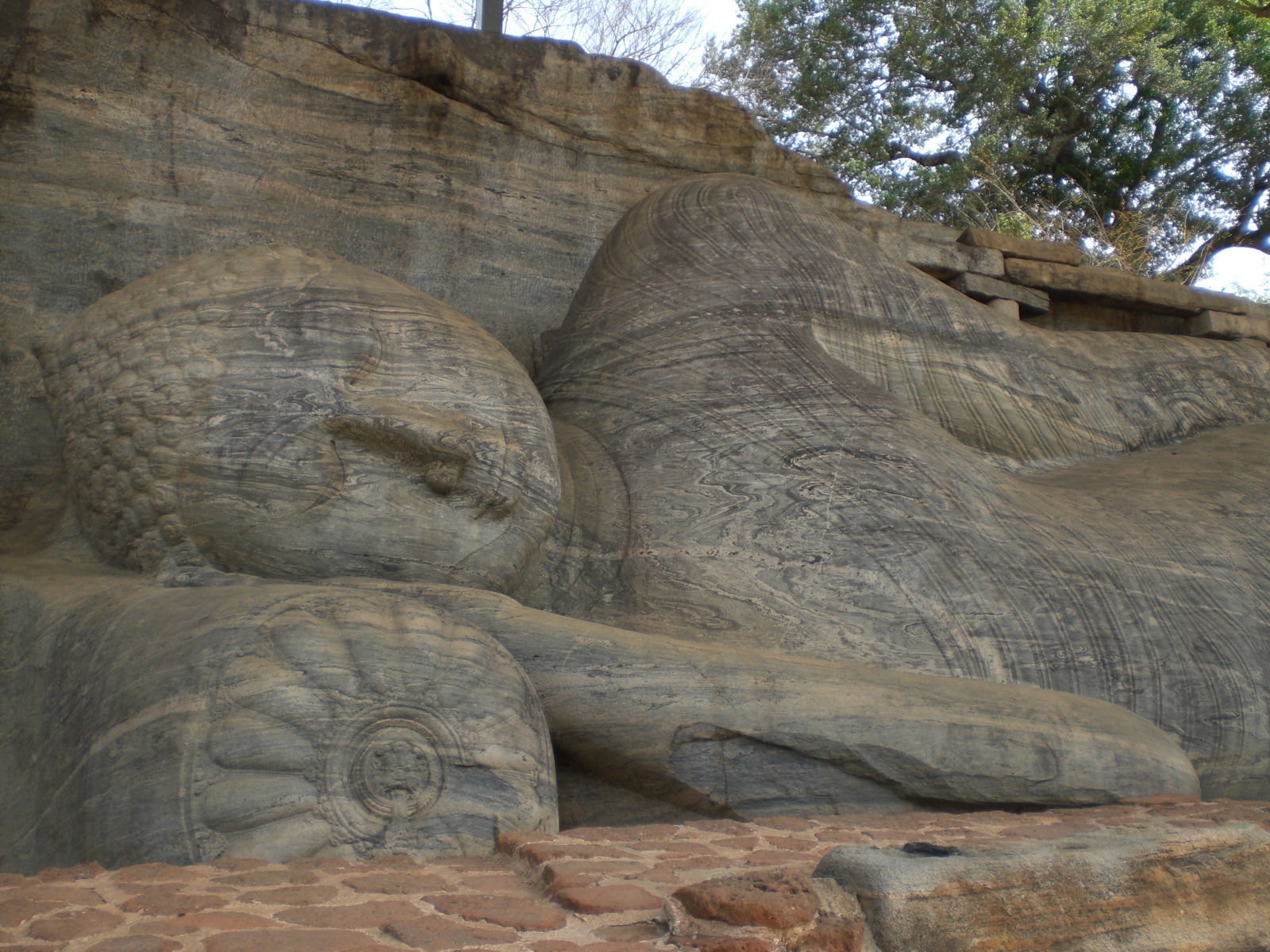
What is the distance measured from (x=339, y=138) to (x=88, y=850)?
95.9 inches

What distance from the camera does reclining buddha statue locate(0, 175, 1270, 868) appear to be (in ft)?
6.16

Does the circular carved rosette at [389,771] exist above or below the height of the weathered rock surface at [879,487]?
below

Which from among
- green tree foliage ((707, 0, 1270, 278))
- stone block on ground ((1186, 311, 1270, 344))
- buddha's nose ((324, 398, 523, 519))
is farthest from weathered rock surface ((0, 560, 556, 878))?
green tree foliage ((707, 0, 1270, 278))

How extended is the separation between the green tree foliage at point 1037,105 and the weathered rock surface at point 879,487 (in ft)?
27.4

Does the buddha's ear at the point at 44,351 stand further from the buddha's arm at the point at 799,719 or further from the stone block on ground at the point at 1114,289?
the stone block on ground at the point at 1114,289

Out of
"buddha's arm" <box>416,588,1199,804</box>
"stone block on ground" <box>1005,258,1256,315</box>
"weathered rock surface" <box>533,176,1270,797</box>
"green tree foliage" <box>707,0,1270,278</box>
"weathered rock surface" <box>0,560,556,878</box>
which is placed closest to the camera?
"weathered rock surface" <box>0,560,556,878</box>

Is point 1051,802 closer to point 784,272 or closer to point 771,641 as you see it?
point 771,641

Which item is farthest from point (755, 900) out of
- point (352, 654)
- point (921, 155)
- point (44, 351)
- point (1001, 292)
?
point (921, 155)

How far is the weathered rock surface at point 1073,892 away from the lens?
1452 millimetres

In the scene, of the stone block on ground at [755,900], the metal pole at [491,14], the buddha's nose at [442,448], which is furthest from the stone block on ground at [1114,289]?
the metal pole at [491,14]

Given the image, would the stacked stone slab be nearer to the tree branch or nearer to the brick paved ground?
the brick paved ground

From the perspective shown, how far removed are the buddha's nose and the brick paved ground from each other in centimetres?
76

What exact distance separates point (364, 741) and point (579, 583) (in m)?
0.94

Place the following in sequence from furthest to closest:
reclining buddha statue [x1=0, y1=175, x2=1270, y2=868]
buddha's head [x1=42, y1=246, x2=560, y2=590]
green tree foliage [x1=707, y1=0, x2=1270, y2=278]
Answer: green tree foliage [x1=707, y1=0, x2=1270, y2=278] < buddha's head [x1=42, y1=246, x2=560, y2=590] < reclining buddha statue [x1=0, y1=175, x2=1270, y2=868]
